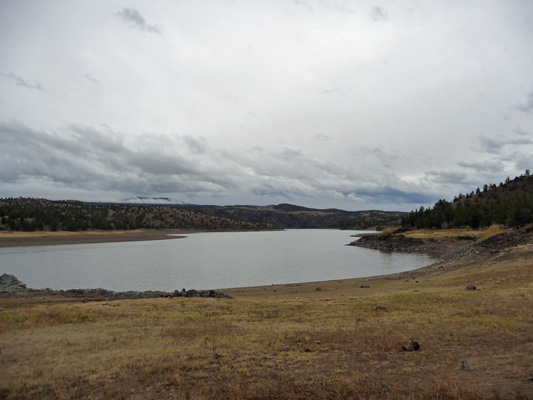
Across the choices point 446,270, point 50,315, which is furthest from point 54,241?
point 446,270

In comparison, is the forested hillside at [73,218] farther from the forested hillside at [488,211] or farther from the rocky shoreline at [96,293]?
the forested hillside at [488,211]

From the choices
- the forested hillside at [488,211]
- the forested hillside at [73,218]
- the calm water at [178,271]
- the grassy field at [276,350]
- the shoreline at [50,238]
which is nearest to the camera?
the grassy field at [276,350]

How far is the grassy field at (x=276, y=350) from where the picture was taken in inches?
371

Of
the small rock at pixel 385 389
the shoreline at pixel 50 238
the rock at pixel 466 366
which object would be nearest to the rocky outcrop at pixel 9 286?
the small rock at pixel 385 389

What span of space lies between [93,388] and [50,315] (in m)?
11.9

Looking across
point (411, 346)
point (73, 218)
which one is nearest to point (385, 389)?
point (411, 346)

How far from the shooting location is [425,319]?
670 inches

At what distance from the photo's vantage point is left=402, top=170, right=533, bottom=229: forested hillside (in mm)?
78800

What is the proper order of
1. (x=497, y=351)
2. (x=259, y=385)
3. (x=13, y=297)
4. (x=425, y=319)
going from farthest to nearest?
1. (x=13, y=297)
2. (x=425, y=319)
3. (x=497, y=351)
4. (x=259, y=385)

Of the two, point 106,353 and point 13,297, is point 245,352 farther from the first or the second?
point 13,297

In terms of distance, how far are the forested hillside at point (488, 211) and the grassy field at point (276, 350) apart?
221 ft

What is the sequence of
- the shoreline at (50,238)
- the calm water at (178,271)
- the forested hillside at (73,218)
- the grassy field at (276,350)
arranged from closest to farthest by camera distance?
the grassy field at (276,350)
the calm water at (178,271)
the shoreline at (50,238)
the forested hillside at (73,218)

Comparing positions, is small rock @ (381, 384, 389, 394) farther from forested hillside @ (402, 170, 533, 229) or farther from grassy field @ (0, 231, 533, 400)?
forested hillside @ (402, 170, 533, 229)

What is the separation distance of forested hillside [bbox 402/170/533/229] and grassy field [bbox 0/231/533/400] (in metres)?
67.3
